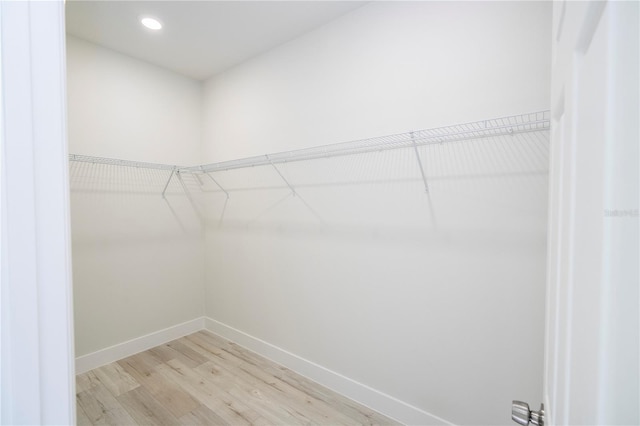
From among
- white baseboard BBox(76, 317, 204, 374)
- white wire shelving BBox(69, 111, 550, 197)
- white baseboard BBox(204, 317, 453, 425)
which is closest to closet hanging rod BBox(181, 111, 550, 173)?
white wire shelving BBox(69, 111, 550, 197)

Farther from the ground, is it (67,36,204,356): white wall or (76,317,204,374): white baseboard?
(67,36,204,356): white wall

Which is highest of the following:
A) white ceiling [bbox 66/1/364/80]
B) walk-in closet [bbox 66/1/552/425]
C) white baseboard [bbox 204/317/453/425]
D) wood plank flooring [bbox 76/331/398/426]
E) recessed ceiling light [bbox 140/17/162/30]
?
recessed ceiling light [bbox 140/17/162/30]

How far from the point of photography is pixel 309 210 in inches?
89.0

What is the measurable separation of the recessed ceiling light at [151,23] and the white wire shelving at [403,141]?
1.07 metres

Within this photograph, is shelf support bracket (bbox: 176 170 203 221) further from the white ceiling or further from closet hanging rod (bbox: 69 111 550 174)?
the white ceiling

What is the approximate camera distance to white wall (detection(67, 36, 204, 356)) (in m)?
2.36

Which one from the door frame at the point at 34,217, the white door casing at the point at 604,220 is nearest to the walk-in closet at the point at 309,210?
the white door casing at the point at 604,220

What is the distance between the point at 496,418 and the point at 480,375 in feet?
0.72

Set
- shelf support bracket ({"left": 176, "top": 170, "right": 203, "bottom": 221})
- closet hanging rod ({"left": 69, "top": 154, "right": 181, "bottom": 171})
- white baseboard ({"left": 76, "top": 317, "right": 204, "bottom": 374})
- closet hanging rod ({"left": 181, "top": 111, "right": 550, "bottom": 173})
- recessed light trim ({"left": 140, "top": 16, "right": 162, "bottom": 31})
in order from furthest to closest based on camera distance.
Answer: shelf support bracket ({"left": 176, "top": 170, "right": 203, "bottom": 221}) < white baseboard ({"left": 76, "top": 317, "right": 204, "bottom": 374}) < closet hanging rod ({"left": 69, "top": 154, "right": 181, "bottom": 171}) < recessed light trim ({"left": 140, "top": 16, "right": 162, "bottom": 31}) < closet hanging rod ({"left": 181, "top": 111, "right": 550, "bottom": 173})

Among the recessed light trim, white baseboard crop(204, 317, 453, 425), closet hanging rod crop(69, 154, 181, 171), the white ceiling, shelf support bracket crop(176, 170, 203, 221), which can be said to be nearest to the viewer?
white baseboard crop(204, 317, 453, 425)

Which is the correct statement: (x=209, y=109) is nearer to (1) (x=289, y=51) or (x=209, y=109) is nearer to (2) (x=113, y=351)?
(1) (x=289, y=51)

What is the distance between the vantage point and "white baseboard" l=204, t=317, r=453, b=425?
1790mm

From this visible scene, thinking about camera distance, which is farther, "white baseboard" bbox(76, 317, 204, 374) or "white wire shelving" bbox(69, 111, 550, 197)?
"white baseboard" bbox(76, 317, 204, 374)

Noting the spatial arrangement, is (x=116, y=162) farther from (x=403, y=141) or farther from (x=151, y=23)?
(x=403, y=141)
